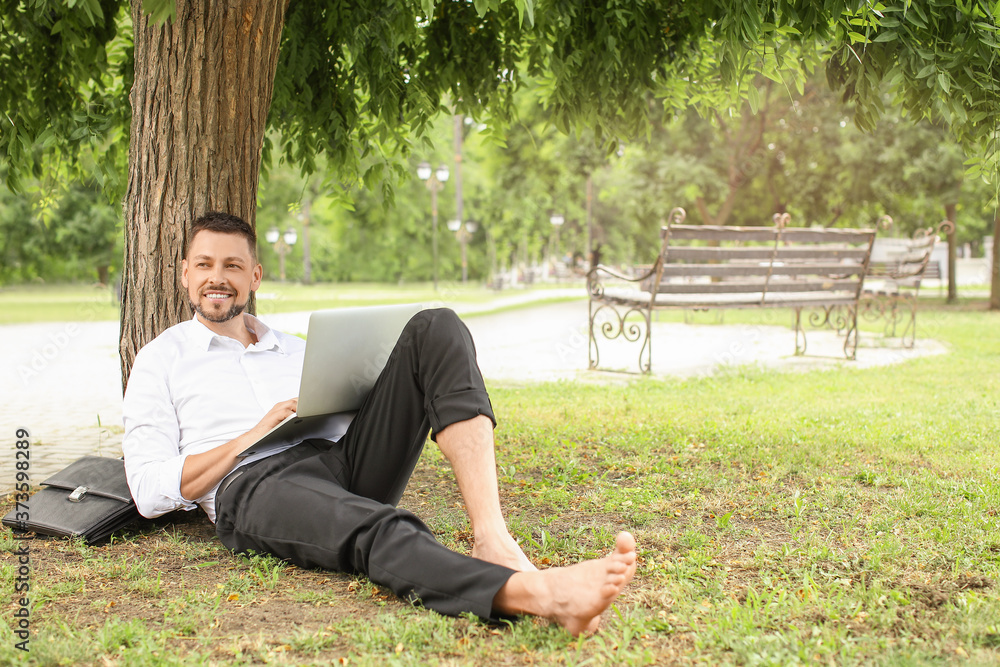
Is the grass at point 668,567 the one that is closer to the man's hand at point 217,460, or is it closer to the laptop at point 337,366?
the man's hand at point 217,460

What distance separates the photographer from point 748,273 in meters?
8.52

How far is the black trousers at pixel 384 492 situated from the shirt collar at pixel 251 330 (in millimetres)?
462

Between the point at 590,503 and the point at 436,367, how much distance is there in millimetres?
1481

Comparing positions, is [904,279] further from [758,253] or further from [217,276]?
[217,276]

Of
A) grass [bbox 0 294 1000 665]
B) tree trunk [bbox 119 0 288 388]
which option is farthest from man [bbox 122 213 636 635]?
tree trunk [bbox 119 0 288 388]

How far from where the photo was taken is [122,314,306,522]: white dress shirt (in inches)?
111

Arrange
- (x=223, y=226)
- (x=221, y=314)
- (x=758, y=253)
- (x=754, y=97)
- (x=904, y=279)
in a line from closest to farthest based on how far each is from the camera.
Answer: (x=221, y=314)
(x=223, y=226)
(x=754, y=97)
(x=758, y=253)
(x=904, y=279)

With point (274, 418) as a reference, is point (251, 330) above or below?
above

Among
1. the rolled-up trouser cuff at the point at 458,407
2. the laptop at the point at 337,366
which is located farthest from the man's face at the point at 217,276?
the rolled-up trouser cuff at the point at 458,407

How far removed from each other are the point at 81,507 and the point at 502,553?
192cm

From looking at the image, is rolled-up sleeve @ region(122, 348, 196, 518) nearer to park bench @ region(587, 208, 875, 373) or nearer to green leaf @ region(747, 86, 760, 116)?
green leaf @ region(747, 86, 760, 116)

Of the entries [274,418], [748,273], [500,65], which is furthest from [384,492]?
[748,273]

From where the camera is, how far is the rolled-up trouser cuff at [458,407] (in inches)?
100

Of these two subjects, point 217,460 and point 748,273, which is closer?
point 217,460
